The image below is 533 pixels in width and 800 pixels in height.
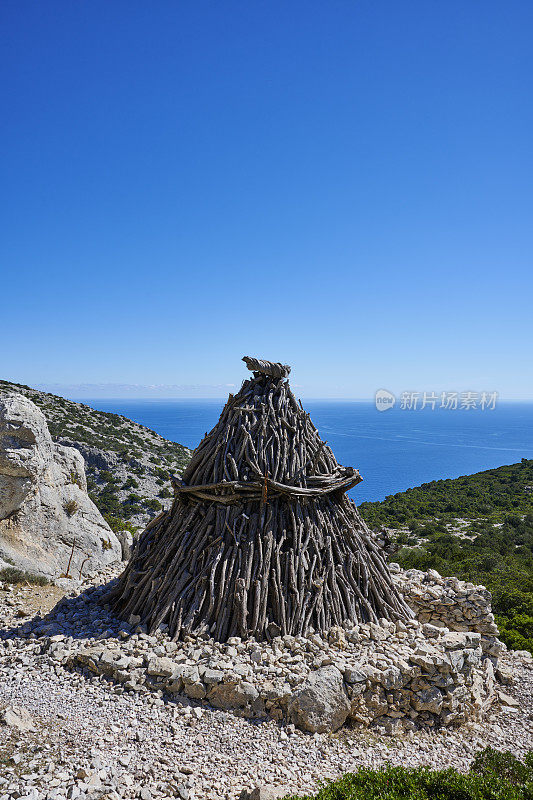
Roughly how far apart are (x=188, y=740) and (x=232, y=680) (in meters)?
0.87

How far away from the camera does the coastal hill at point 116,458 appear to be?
27234mm

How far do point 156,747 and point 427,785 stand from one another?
3.21 metres

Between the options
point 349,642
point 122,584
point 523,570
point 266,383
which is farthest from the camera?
point 523,570

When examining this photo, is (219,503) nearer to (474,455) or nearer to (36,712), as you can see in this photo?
(36,712)

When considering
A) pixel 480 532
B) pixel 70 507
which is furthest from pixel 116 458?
pixel 480 532

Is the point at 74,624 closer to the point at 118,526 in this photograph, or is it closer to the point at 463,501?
the point at 118,526

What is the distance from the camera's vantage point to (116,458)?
3153cm

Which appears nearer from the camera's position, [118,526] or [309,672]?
[309,672]

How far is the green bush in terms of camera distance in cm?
521

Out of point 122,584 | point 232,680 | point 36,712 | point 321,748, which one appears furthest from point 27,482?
point 321,748

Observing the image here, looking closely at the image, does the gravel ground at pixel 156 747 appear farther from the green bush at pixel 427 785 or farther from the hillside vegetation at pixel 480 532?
the hillside vegetation at pixel 480 532

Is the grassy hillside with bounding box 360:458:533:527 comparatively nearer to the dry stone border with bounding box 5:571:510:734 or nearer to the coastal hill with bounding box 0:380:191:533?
the coastal hill with bounding box 0:380:191:533

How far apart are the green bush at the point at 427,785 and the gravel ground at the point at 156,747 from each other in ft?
1.70

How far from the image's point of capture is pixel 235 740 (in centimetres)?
609
